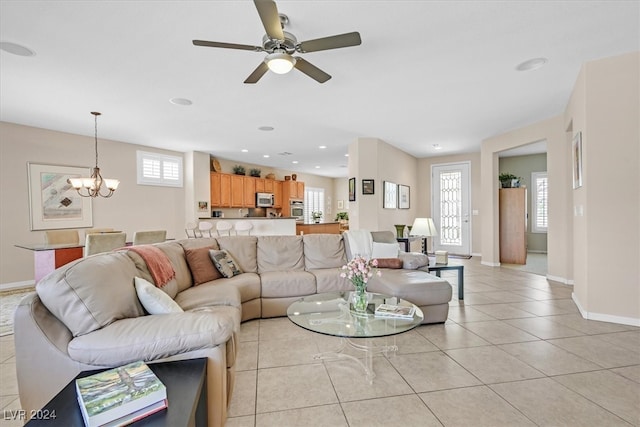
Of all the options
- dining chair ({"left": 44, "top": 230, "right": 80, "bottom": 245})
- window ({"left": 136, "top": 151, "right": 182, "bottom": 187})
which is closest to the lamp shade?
dining chair ({"left": 44, "top": 230, "right": 80, "bottom": 245})

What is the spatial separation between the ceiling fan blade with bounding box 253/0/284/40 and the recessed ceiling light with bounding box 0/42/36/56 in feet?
7.70

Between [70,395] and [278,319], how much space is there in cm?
227

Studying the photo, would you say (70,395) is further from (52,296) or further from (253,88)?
(253,88)

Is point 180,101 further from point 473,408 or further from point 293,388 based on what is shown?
point 473,408

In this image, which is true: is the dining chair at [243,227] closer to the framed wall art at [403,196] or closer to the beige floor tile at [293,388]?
the framed wall art at [403,196]

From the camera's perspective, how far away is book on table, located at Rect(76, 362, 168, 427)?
1.06 meters

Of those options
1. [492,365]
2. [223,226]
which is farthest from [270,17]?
[223,226]

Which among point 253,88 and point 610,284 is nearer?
point 610,284

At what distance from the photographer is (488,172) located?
251 inches

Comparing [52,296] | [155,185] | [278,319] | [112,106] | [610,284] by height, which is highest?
[112,106]

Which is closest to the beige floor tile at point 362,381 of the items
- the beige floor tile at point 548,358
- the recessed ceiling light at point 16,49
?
the beige floor tile at point 548,358

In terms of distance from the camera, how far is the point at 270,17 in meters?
1.90

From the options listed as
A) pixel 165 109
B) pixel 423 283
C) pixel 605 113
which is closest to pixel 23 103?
pixel 165 109

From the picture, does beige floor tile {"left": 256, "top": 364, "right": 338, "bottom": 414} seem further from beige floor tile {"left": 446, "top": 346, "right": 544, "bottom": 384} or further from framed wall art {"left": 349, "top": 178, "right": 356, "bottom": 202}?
framed wall art {"left": 349, "top": 178, "right": 356, "bottom": 202}
